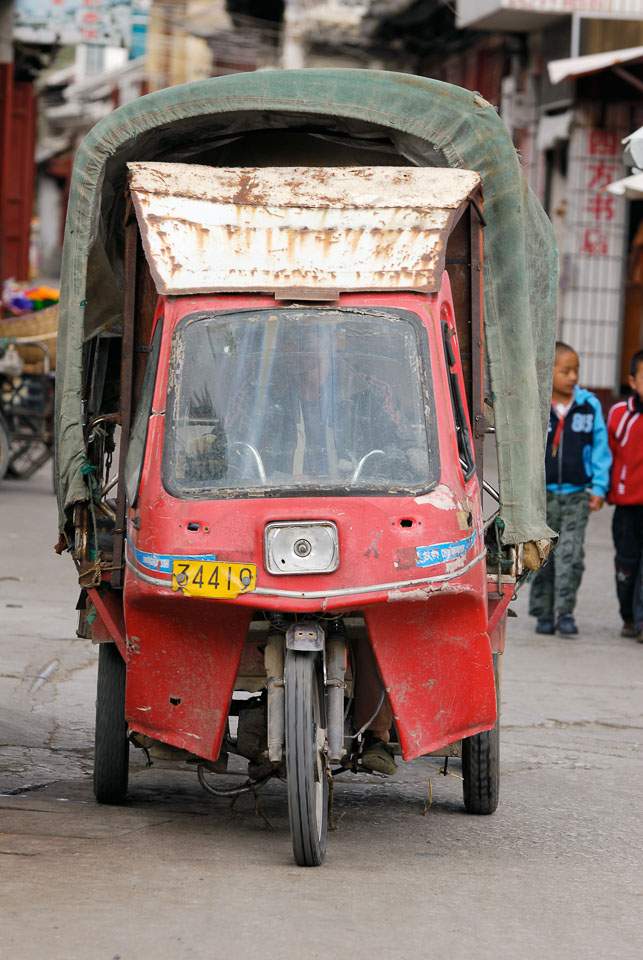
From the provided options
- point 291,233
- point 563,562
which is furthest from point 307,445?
point 563,562

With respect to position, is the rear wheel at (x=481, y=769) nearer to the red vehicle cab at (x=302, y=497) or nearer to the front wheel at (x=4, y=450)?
the red vehicle cab at (x=302, y=497)

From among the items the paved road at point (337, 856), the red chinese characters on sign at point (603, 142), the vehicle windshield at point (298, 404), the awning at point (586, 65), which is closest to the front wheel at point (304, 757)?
the paved road at point (337, 856)

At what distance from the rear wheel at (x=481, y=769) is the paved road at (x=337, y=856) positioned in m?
0.08

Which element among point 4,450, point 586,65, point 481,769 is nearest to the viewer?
point 481,769

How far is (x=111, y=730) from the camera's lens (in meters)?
5.58

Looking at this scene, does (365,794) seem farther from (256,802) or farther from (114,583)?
(114,583)

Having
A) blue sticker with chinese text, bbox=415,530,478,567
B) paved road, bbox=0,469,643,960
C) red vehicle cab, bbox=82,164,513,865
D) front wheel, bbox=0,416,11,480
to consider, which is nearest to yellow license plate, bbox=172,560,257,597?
red vehicle cab, bbox=82,164,513,865

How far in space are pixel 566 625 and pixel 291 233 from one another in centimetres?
542

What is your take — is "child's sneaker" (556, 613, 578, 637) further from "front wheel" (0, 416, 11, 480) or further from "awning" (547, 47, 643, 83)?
"awning" (547, 47, 643, 83)

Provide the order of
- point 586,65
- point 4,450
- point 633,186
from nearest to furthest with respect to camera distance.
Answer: point 633,186 → point 4,450 → point 586,65

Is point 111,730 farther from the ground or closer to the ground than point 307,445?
A: closer to the ground

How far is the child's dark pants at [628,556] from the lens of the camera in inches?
400

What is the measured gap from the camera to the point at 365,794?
612cm

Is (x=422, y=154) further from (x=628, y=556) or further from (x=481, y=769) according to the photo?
(x=628, y=556)
